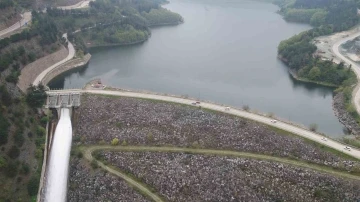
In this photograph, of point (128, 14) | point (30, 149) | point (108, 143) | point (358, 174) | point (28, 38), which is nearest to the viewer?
point (358, 174)

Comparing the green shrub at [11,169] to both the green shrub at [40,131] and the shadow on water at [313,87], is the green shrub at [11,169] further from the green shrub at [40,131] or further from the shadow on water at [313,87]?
the shadow on water at [313,87]

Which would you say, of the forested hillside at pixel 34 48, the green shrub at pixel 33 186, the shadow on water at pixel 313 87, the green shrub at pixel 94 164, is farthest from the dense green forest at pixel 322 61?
the green shrub at pixel 33 186

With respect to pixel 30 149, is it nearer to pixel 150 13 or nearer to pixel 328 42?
pixel 328 42

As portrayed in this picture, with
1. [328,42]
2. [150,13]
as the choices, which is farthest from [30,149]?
[150,13]

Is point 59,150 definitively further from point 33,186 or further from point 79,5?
point 79,5

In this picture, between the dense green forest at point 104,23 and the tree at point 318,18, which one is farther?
the tree at point 318,18

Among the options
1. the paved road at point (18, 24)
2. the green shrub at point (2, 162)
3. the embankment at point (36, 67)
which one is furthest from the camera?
the paved road at point (18, 24)

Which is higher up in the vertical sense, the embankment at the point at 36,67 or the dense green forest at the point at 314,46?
the dense green forest at the point at 314,46
